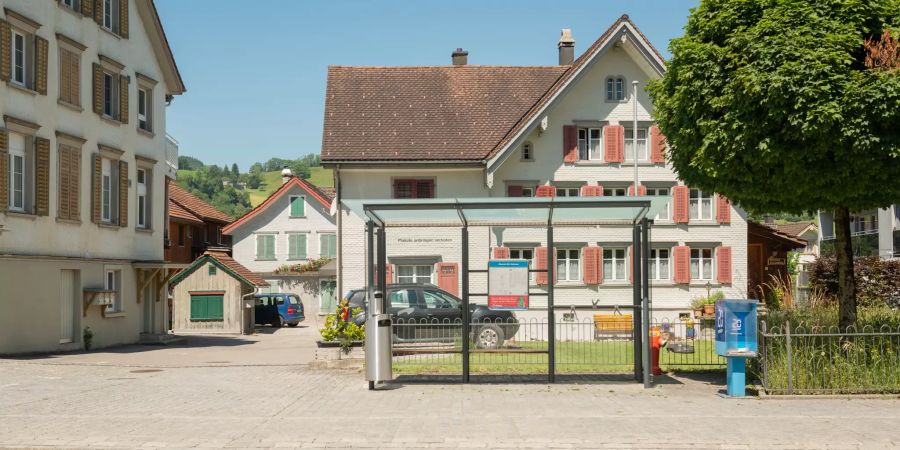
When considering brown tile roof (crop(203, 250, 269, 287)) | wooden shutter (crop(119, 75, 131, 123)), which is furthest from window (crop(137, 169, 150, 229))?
brown tile roof (crop(203, 250, 269, 287))

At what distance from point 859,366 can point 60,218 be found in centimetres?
2082

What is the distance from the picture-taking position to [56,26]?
2769cm

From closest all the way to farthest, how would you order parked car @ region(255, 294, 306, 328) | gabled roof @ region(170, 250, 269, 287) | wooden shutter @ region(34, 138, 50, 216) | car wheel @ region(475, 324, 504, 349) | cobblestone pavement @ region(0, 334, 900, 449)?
cobblestone pavement @ region(0, 334, 900, 449) < car wheel @ region(475, 324, 504, 349) < wooden shutter @ region(34, 138, 50, 216) < gabled roof @ region(170, 250, 269, 287) < parked car @ region(255, 294, 306, 328)

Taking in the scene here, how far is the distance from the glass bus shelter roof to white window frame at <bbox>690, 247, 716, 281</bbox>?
21.0m

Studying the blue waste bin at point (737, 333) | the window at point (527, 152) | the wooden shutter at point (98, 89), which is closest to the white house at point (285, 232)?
the window at point (527, 152)

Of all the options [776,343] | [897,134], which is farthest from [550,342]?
[897,134]

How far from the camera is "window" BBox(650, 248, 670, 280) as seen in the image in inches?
1499

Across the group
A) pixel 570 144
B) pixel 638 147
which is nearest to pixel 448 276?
pixel 570 144

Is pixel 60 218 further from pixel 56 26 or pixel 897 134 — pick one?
pixel 897 134

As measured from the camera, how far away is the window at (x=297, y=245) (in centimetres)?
6362

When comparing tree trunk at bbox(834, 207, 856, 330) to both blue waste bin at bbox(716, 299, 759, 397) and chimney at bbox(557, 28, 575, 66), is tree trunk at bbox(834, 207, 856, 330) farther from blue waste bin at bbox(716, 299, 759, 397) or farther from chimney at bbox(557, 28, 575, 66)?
chimney at bbox(557, 28, 575, 66)

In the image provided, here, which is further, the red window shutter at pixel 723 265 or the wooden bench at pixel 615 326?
the red window shutter at pixel 723 265

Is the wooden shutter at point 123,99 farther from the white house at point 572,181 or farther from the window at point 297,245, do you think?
the window at point 297,245

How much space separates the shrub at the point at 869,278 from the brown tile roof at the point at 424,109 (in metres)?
12.5
